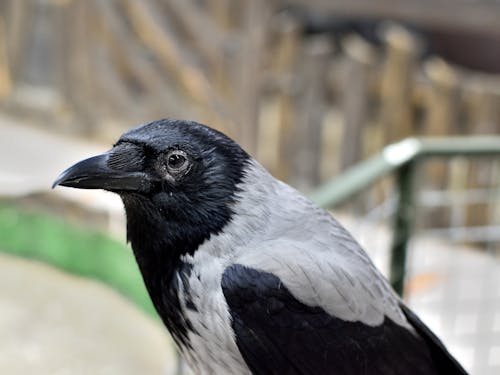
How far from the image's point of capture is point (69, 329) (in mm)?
2148

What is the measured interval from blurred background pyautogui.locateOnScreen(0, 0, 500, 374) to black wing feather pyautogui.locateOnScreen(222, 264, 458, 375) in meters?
0.40

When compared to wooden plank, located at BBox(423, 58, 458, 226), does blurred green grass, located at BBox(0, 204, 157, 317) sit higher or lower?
lower

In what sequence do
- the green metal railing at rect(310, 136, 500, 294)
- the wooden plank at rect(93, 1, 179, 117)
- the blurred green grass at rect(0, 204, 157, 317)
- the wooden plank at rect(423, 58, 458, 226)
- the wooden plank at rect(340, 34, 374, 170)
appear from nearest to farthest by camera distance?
the green metal railing at rect(310, 136, 500, 294), the blurred green grass at rect(0, 204, 157, 317), the wooden plank at rect(423, 58, 458, 226), the wooden plank at rect(340, 34, 374, 170), the wooden plank at rect(93, 1, 179, 117)

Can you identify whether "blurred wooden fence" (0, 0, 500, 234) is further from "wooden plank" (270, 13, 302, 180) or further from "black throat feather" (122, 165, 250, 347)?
"black throat feather" (122, 165, 250, 347)

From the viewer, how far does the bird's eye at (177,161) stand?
1.16 metres

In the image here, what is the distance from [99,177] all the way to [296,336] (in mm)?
359

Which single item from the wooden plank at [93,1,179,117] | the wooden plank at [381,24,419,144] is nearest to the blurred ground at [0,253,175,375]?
→ the wooden plank at [381,24,419,144]

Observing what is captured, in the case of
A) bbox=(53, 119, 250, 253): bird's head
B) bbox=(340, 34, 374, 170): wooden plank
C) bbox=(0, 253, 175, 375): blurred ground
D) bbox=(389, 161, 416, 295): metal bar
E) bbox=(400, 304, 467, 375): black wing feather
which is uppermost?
bbox=(340, 34, 374, 170): wooden plank

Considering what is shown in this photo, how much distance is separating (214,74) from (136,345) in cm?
324

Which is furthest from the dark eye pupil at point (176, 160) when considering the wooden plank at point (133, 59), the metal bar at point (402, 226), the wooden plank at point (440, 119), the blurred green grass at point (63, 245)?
the wooden plank at point (133, 59)

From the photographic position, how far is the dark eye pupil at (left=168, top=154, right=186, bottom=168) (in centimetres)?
116

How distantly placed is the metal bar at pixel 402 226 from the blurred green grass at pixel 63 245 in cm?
68

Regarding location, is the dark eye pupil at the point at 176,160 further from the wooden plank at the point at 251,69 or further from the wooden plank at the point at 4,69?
the wooden plank at the point at 4,69

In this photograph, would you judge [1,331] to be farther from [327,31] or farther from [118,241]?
[327,31]
